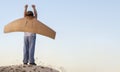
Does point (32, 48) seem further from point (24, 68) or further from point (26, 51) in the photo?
point (24, 68)

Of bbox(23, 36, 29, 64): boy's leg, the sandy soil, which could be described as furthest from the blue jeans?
the sandy soil

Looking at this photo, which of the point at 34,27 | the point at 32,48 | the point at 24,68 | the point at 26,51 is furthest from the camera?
the point at 34,27

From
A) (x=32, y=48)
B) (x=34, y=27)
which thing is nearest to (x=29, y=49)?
(x=32, y=48)

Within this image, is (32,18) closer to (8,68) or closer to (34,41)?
(34,41)

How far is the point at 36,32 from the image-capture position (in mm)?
12781

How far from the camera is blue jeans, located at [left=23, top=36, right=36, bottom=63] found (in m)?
12.6

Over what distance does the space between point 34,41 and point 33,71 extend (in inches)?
51.5

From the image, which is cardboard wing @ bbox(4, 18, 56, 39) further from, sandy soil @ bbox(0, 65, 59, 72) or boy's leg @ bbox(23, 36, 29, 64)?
sandy soil @ bbox(0, 65, 59, 72)

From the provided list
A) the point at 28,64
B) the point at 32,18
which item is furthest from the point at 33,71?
the point at 32,18

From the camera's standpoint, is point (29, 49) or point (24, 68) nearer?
point (24, 68)

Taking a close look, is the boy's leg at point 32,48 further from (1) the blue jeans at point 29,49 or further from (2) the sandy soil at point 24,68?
(2) the sandy soil at point 24,68

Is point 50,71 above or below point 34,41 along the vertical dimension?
below

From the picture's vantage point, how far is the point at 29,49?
12.7 meters

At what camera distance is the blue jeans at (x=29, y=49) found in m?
12.6
